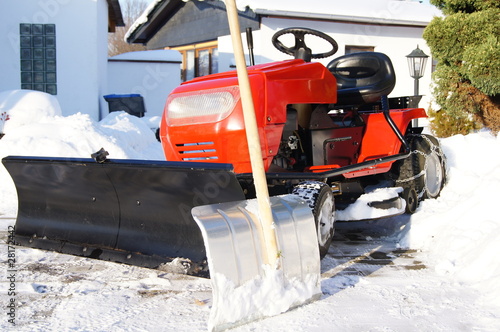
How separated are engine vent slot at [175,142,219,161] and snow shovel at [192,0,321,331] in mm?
829

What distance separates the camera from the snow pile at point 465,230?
12.6 feet

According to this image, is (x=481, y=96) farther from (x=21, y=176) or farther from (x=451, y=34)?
(x=21, y=176)

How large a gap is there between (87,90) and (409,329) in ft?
42.0

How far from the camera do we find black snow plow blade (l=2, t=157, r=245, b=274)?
12.3 ft

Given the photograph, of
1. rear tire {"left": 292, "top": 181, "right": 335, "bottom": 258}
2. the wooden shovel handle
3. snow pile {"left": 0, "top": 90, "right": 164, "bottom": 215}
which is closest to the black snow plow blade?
the wooden shovel handle

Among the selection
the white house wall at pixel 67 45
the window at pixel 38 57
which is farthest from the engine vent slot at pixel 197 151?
the window at pixel 38 57

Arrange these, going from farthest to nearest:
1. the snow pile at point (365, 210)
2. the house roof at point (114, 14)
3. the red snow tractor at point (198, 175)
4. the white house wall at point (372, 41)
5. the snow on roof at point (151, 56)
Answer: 1. the snow on roof at point (151, 56)
2. the house roof at point (114, 14)
3. the white house wall at point (372, 41)
4. the snow pile at point (365, 210)
5. the red snow tractor at point (198, 175)

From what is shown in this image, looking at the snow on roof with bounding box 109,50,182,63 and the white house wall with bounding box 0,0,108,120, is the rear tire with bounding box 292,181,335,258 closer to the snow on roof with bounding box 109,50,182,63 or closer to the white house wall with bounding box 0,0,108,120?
the white house wall with bounding box 0,0,108,120

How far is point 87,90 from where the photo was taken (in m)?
14.6

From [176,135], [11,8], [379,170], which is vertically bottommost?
[379,170]

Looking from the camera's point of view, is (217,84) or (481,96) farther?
(481,96)

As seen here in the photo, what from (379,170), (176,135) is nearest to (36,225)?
(176,135)

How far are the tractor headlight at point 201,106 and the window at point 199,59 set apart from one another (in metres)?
13.9

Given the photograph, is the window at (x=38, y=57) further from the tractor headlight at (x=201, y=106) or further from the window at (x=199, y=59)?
the tractor headlight at (x=201, y=106)
